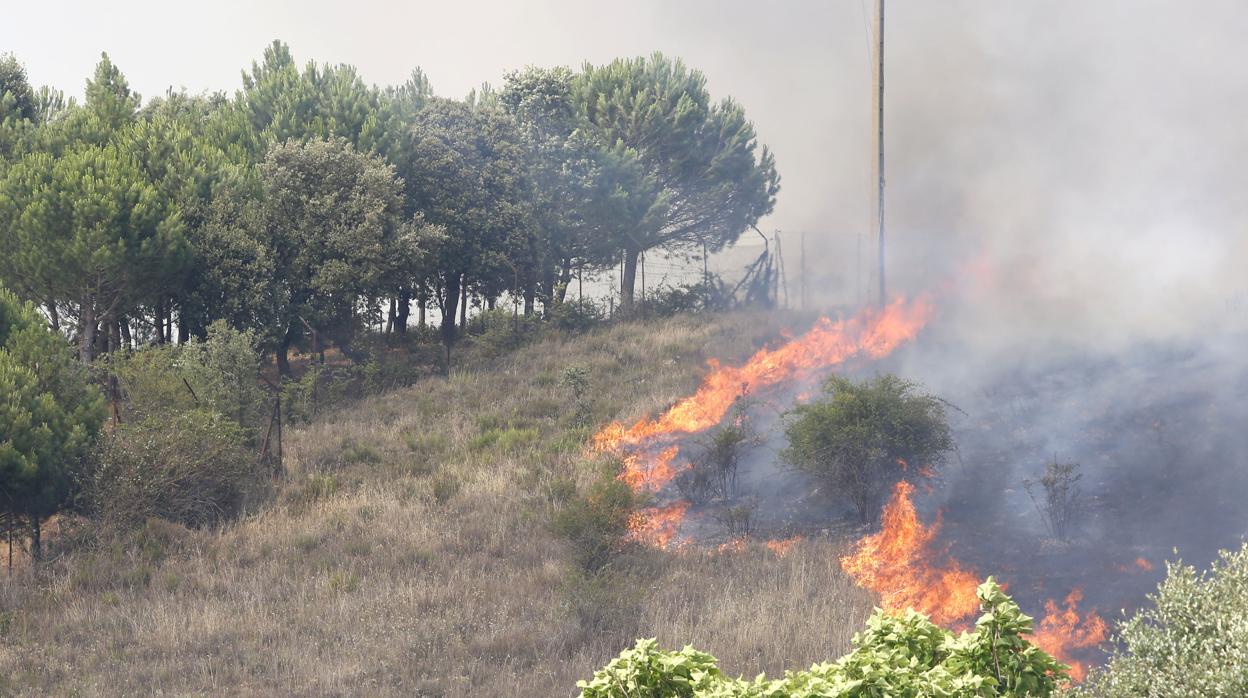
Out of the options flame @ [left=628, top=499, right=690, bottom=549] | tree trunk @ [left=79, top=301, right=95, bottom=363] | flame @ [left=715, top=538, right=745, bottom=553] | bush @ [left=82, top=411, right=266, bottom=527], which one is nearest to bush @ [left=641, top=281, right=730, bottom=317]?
tree trunk @ [left=79, top=301, right=95, bottom=363]

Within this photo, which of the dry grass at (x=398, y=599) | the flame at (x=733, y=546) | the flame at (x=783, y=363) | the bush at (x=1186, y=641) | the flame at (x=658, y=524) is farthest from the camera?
the flame at (x=783, y=363)

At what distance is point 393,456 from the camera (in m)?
26.1

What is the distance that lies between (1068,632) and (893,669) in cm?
912

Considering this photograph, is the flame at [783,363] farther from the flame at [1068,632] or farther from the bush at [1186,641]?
the bush at [1186,641]

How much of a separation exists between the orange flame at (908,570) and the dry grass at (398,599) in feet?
1.54

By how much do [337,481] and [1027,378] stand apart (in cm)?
1534

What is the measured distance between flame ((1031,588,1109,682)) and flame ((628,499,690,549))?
691 centimetres

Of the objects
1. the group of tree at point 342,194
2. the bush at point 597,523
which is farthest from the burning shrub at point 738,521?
the group of tree at point 342,194

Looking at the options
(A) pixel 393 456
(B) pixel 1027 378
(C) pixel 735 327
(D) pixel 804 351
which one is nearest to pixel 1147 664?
(B) pixel 1027 378

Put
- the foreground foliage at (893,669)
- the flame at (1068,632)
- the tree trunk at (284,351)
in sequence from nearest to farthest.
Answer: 1. the foreground foliage at (893,669)
2. the flame at (1068,632)
3. the tree trunk at (284,351)

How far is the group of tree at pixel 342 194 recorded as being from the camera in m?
30.7

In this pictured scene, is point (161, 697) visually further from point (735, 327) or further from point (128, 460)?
point (735, 327)

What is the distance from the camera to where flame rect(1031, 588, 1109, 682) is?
14430 millimetres

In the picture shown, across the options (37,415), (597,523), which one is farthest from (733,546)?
(37,415)
